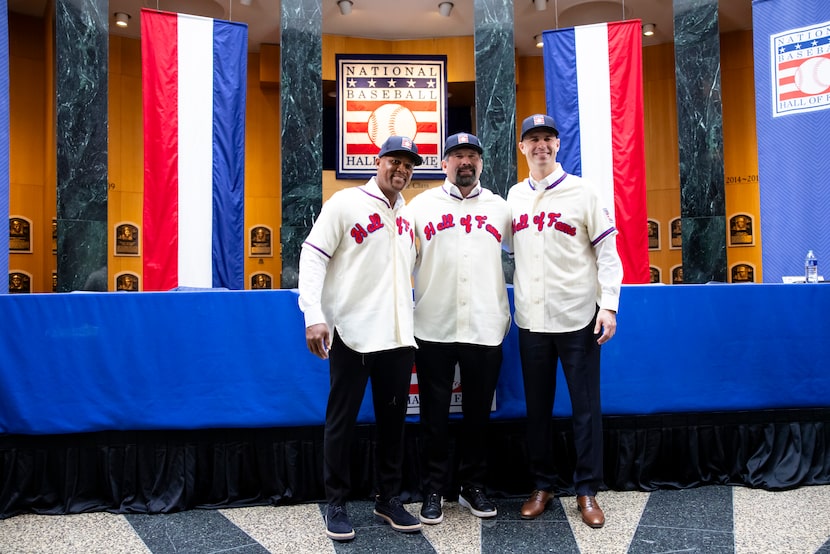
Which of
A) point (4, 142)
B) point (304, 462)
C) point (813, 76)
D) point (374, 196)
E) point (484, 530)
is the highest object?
point (813, 76)

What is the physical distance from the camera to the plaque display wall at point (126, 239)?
10.0 metres

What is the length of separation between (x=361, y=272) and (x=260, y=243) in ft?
29.0

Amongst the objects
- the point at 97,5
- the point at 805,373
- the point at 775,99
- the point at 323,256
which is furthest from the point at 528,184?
the point at 97,5

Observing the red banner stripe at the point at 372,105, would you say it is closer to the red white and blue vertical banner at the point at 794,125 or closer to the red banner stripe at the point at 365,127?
the red banner stripe at the point at 365,127

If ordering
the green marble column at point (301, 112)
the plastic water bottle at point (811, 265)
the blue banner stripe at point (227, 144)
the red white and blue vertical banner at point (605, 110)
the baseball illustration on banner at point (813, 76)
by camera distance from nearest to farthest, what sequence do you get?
1. the plastic water bottle at point (811, 265)
2. the baseball illustration on banner at point (813, 76)
3. the blue banner stripe at point (227, 144)
4. the red white and blue vertical banner at point (605, 110)
5. the green marble column at point (301, 112)

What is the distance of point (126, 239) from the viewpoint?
1007 centimetres

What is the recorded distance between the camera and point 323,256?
2637 millimetres

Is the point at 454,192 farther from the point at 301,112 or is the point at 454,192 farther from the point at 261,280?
the point at 261,280

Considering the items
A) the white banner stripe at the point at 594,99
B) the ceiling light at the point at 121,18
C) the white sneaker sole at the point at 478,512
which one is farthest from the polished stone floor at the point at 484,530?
the ceiling light at the point at 121,18

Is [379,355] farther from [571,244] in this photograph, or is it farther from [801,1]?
[801,1]

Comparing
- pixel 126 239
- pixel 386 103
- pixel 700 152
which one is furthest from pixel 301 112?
pixel 126 239

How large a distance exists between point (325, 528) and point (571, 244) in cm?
170

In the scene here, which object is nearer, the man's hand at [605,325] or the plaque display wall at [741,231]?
the man's hand at [605,325]

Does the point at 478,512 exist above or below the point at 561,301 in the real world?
below
